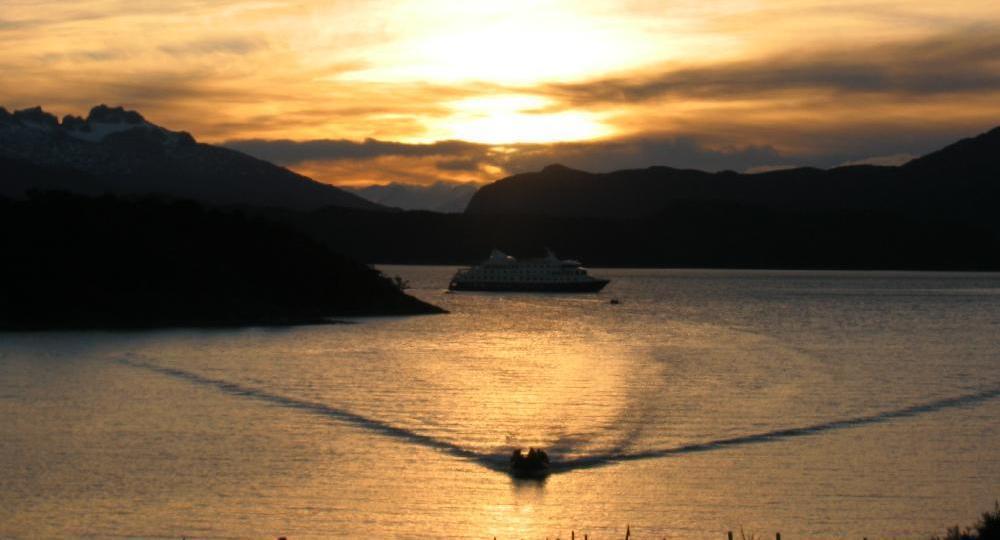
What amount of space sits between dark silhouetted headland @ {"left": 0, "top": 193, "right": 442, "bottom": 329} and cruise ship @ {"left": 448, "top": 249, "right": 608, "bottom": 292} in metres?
63.0

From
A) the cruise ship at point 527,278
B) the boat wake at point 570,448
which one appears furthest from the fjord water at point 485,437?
the cruise ship at point 527,278

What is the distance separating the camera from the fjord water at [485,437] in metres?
32.7

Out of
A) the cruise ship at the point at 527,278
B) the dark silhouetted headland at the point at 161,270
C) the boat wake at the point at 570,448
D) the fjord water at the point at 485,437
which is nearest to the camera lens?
the fjord water at the point at 485,437

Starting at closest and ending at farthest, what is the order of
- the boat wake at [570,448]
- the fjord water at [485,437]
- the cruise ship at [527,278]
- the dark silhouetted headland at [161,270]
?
the fjord water at [485,437], the boat wake at [570,448], the dark silhouetted headland at [161,270], the cruise ship at [527,278]

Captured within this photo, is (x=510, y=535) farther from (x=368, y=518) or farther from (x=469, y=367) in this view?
(x=469, y=367)

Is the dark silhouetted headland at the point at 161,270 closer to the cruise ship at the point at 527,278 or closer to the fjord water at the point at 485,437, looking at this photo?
the fjord water at the point at 485,437

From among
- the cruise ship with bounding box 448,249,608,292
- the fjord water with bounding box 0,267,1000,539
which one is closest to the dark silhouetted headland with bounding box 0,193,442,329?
the fjord water with bounding box 0,267,1000,539

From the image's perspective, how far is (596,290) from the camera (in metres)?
181

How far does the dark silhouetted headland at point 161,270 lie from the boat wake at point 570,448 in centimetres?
4095

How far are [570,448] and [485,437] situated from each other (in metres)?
A: 3.56

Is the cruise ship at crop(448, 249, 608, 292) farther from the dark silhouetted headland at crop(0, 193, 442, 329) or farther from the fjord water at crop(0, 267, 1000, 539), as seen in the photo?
the fjord water at crop(0, 267, 1000, 539)

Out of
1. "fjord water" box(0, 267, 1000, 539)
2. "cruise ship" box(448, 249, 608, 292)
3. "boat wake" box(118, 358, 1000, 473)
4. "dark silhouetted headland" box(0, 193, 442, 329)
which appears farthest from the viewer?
"cruise ship" box(448, 249, 608, 292)

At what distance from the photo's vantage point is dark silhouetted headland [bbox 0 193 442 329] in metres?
99.6

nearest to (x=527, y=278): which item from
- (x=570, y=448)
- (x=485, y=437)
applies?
(x=485, y=437)
